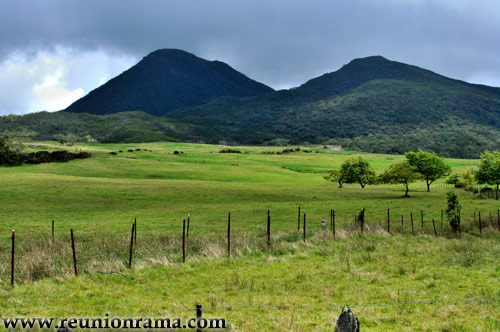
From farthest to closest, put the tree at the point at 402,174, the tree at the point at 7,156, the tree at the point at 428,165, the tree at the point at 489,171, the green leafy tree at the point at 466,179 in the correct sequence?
the tree at the point at 7,156 < the green leafy tree at the point at 466,179 < the tree at the point at 428,165 < the tree at the point at 402,174 < the tree at the point at 489,171

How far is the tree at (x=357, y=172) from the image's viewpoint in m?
95.8

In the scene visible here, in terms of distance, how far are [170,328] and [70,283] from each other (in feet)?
24.6

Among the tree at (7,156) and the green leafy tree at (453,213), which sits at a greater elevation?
the tree at (7,156)

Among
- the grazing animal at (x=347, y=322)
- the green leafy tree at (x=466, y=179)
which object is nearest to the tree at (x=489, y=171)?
the green leafy tree at (x=466, y=179)

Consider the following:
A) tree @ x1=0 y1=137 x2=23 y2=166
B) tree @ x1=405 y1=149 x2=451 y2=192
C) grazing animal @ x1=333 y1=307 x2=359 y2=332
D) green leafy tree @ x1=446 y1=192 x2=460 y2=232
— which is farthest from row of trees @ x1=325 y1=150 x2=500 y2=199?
tree @ x1=0 y1=137 x2=23 y2=166

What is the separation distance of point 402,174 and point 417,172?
21.2 ft

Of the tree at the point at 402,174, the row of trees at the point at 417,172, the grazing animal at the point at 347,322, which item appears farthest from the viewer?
the row of trees at the point at 417,172

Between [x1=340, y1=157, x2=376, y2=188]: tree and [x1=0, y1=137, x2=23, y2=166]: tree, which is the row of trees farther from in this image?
[x1=0, y1=137, x2=23, y2=166]: tree

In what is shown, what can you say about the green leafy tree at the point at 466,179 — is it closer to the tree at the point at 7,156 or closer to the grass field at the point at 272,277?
the grass field at the point at 272,277

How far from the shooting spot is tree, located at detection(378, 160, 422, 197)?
8300 cm

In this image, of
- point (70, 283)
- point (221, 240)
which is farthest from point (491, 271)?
point (70, 283)

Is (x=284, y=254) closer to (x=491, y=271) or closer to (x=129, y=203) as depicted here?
(x=491, y=271)

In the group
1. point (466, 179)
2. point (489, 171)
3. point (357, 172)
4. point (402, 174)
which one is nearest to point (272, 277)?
point (402, 174)

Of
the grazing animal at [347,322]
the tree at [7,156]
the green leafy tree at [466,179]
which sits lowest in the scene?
the green leafy tree at [466,179]
